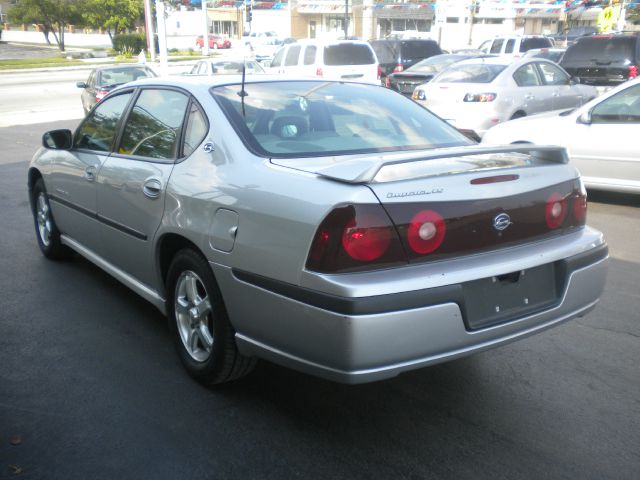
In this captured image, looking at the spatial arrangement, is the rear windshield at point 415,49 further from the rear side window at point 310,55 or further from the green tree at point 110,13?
the green tree at point 110,13

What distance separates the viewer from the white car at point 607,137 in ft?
24.2

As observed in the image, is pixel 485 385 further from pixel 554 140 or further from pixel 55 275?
pixel 554 140

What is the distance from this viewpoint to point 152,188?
12.5 feet

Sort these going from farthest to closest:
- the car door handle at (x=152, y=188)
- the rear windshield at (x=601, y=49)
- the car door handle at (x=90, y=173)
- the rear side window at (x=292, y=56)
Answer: the rear side window at (x=292, y=56) → the rear windshield at (x=601, y=49) → the car door handle at (x=90, y=173) → the car door handle at (x=152, y=188)

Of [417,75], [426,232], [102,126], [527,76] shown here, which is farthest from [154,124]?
[417,75]

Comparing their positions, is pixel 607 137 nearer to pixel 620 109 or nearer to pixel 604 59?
pixel 620 109

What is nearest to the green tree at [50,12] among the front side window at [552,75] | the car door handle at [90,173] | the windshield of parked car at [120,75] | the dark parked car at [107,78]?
the dark parked car at [107,78]

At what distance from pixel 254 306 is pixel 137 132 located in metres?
1.86

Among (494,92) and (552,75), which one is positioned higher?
(552,75)

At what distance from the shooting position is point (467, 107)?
10.9m

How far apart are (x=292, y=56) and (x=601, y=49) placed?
7862 millimetres

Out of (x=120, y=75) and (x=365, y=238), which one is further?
(x=120, y=75)

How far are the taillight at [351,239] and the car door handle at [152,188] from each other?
135 cm

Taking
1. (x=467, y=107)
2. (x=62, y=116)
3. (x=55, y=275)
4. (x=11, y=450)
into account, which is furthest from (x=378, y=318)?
(x=62, y=116)
